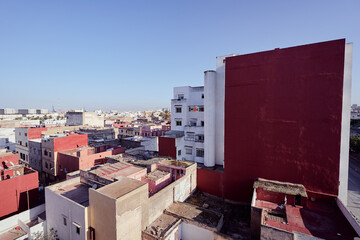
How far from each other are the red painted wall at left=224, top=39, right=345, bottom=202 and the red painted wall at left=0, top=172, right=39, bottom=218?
77.4 ft

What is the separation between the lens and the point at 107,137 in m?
45.6

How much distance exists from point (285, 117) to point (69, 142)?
32703 mm

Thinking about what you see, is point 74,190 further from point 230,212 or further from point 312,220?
point 312,220

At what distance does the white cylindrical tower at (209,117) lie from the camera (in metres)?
23.7

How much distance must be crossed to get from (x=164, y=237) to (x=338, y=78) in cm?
1983

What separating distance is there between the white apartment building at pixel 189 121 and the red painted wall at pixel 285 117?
252 inches

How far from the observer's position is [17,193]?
1947 cm

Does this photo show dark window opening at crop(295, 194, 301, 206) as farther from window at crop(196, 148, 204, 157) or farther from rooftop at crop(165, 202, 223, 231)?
window at crop(196, 148, 204, 157)

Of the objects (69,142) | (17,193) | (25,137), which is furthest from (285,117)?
(25,137)

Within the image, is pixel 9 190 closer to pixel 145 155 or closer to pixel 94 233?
pixel 94 233

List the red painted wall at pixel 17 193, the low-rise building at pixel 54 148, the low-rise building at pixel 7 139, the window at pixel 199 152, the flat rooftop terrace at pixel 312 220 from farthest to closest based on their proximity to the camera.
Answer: the low-rise building at pixel 7 139, the low-rise building at pixel 54 148, the window at pixel 199 152, the red painted wall at pixel 17 193, the flat rooftop terrace at pixel 312 220

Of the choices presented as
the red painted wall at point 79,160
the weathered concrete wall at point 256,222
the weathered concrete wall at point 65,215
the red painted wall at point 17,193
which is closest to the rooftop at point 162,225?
the weathered concrete wall at point 65,215

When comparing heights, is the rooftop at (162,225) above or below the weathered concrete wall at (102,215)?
below

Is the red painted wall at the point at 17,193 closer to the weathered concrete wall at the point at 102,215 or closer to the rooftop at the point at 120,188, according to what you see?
the weathered concrete wall at the point at 102,215
